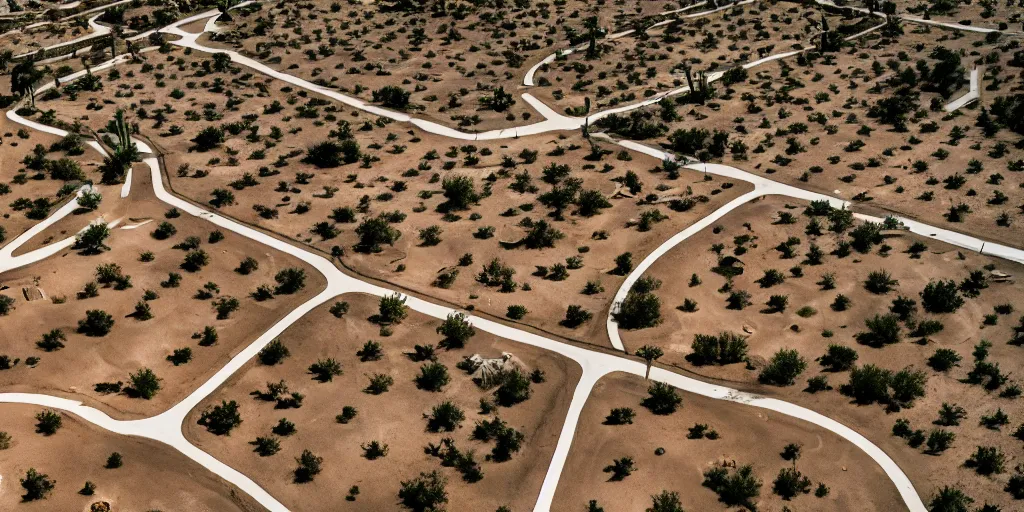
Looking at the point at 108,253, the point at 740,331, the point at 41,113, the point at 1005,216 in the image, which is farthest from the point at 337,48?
the point at 1005,216

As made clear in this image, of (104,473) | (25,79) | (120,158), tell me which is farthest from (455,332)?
(25,79)

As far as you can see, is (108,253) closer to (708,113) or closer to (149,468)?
(149,468)

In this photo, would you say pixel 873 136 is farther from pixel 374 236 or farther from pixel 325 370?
pixel 325 370

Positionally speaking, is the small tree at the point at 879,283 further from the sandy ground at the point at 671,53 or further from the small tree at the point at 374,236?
the sandy ground at the point at 671,53

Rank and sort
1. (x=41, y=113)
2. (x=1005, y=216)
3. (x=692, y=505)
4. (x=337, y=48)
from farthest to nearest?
(x=337, y=48)
(x=41, y=113)
(x=1005, y=216)
(x=692, y=505)

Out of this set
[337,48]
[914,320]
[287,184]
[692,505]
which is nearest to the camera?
[692,505]

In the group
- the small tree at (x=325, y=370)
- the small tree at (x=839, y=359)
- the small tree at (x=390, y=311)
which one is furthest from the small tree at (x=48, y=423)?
the small tree at (x=839, y=359)
